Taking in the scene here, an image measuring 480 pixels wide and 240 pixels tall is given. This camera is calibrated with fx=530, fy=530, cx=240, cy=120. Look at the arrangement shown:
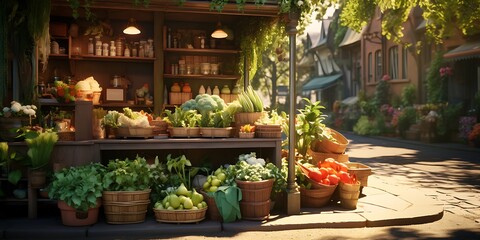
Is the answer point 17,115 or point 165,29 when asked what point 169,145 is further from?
point 165,29

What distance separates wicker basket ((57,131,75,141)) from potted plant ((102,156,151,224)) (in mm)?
852

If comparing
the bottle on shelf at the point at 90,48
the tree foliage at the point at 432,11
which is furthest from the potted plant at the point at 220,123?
the tree foliage at the point at 432,11

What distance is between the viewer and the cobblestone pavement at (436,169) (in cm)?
913

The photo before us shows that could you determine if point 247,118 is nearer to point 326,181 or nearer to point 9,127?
point 326,181

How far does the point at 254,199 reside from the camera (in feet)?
23.5

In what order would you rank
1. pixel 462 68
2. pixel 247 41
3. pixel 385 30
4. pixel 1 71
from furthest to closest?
1. pixel 462 68
2. pixel 385 30
3. pixel 247 41
4. pixel 1 71

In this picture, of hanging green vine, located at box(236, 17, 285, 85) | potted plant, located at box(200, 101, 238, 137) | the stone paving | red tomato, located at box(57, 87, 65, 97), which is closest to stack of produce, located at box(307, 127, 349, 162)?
the stone paving

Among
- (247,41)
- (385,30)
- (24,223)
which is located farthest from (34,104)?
(385,30)

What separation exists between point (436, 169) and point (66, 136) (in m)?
9.67

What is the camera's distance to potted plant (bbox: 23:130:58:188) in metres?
7.05

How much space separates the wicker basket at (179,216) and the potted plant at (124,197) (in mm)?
245

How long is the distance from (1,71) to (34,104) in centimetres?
69

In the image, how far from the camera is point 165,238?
21.4 ft

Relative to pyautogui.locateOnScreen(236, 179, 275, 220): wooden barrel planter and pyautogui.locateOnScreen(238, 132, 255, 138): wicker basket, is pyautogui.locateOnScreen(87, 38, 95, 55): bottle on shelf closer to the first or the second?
pyautogui.locateOnScreen(238, 132, 255, 138): wicker basket
